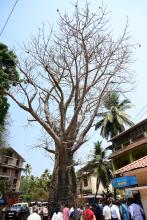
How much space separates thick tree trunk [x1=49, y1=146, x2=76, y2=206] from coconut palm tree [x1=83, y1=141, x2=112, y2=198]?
83.6 ft

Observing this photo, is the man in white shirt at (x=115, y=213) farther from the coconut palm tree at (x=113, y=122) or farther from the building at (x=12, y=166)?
the building at (x=12, y=166)

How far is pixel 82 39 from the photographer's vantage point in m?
12.4

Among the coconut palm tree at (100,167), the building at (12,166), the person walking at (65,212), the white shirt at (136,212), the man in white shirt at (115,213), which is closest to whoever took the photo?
the white shirt at (136,212)

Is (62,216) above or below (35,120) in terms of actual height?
below

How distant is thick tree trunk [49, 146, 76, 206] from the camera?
11.1 metres

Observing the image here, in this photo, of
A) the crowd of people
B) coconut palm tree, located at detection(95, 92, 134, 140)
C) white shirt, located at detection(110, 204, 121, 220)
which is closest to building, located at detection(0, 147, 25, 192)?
coconut palm tree, located at detection(95, 92, 134, 140)

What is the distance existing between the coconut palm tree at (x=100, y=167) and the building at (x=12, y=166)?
17.5 meters

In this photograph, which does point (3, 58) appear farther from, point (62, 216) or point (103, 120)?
point (62, 216)

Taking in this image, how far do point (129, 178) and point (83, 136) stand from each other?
354 centimetres

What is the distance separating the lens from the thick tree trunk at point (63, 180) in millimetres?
11148

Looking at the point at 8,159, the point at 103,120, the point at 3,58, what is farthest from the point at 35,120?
the point at 8,159

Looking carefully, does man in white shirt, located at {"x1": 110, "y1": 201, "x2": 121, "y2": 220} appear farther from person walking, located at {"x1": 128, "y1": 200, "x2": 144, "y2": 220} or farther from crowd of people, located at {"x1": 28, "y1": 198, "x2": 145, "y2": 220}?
person walking, located at {"x1": 128, "y1": 200, "x2": 144, "y2": 220}

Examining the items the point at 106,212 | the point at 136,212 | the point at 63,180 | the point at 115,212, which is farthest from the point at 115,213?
the point at 63,180

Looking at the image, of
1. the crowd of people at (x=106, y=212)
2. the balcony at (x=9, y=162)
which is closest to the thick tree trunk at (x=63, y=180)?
the crowd of people at (x=106, y=212)
